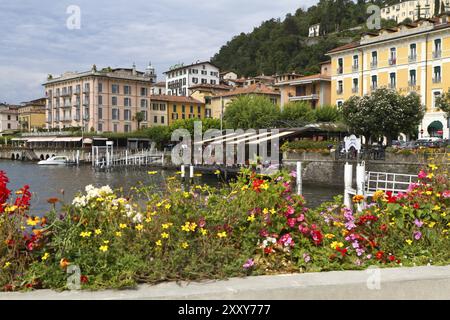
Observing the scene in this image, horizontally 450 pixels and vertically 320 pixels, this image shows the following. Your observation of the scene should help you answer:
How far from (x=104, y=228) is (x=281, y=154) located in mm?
37730

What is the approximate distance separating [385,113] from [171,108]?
6381 cm

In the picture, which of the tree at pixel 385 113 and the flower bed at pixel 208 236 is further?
the tree at pixel 385 113

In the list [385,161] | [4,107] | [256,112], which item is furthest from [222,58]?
[385,161]

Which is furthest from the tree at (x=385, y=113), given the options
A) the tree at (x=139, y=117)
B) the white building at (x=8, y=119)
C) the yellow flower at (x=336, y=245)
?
the white building at (x=8, y=119)

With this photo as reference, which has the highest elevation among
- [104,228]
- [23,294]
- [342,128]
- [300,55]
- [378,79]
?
[300,55]

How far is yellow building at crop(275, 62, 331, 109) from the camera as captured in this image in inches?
2559

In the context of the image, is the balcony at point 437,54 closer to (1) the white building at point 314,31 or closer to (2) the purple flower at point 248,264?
(2) the purple flower at point 248,264

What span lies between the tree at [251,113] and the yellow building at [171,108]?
124 feet

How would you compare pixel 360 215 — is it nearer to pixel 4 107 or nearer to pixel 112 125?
pixel 112 125

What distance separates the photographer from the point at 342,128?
43594 millimetres

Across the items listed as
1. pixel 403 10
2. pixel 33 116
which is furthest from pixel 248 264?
pixel 403 10

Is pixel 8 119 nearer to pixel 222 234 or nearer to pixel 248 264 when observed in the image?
pixel 222 234

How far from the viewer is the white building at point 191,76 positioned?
380 ft

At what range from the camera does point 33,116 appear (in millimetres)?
118438
